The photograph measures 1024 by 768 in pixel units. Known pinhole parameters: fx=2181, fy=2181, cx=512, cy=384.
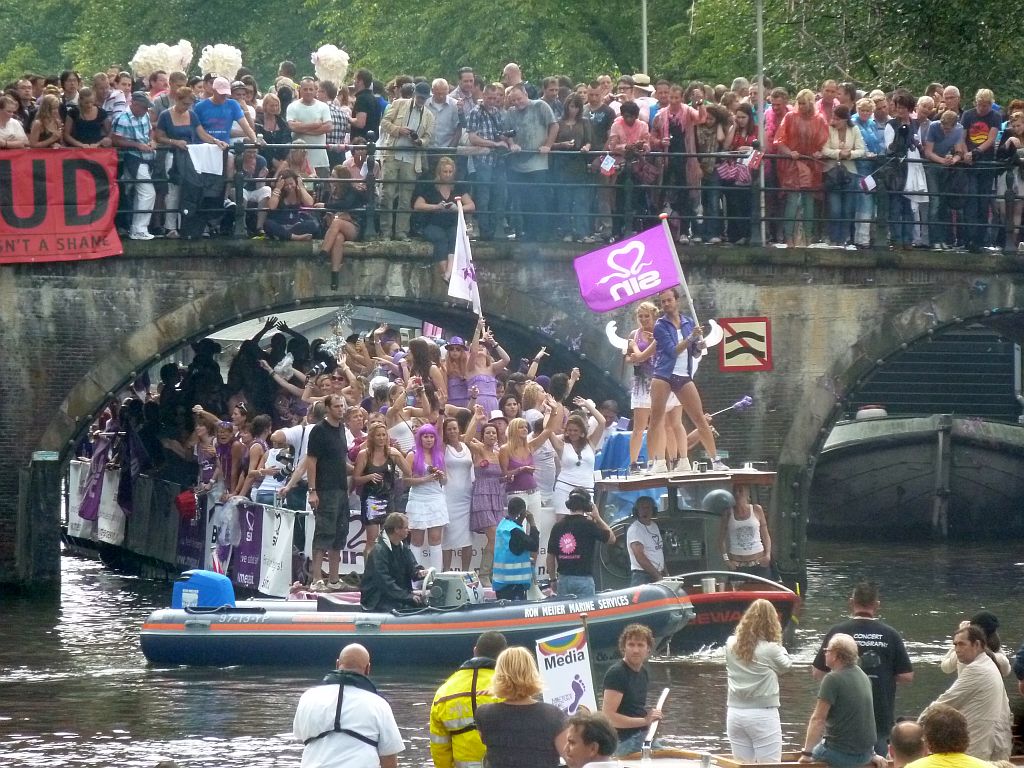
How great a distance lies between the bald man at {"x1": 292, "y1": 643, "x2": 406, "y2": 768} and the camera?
1056cm

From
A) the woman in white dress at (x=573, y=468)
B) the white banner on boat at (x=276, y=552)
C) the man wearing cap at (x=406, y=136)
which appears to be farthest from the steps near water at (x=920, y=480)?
the white banner on boat at (x=276, y=552)

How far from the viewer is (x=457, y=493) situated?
2022 centimetres

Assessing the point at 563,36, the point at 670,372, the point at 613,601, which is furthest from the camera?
the point at 563,36

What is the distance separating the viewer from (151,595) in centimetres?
2378

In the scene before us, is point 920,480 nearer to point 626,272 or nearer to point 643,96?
point 643,96

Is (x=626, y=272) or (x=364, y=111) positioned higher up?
(x=364, y=111)

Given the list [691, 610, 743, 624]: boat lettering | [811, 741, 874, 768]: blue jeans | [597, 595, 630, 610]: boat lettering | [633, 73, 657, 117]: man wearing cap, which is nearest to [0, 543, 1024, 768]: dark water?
[691, 610, 743, 624]: boat lettering

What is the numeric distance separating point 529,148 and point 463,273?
1.71 metres

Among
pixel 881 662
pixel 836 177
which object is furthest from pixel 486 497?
pixel 881 662

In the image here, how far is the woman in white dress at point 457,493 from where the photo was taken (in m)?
20.2

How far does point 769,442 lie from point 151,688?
934 centimetres

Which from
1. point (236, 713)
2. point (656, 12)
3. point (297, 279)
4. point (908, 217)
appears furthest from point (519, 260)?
point (656, 12)

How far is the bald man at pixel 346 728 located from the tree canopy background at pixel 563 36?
70.8 feet

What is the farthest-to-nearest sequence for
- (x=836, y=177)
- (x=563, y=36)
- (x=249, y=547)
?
(x=563, y=36) < (x=836, y=177) < (x=249, y=547)
